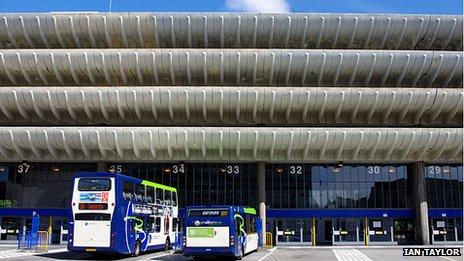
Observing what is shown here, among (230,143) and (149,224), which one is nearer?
(149,224)

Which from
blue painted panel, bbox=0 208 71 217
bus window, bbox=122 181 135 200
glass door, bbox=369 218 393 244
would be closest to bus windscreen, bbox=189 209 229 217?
bus window, bbox=122 181 135 200

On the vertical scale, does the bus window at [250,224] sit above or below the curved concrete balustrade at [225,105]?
below

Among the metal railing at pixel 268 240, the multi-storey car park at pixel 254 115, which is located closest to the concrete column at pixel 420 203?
the multi-storey car park at pixel 254 115

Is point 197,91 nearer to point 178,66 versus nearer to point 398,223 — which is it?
point 178,66

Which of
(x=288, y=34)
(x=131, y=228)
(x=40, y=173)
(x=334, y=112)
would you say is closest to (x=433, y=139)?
(x=334, y=112)

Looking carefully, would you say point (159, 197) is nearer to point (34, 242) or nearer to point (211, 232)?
point (211, 232)

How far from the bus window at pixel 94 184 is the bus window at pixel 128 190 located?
Answer: 967 millimetres

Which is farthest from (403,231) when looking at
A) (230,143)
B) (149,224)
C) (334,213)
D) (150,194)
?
(150,194)

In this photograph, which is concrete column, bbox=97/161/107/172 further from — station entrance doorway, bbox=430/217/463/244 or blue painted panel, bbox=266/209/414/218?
station entrance doorway, bbox=430/217/463/244

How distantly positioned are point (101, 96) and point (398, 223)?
28.8 m

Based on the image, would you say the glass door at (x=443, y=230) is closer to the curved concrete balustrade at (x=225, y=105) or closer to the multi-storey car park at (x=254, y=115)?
the multi-storey car park at (x=254, y=115)

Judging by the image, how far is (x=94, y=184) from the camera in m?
24.6

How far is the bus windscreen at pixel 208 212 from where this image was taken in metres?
25.2

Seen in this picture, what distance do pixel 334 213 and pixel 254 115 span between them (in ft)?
37.5
